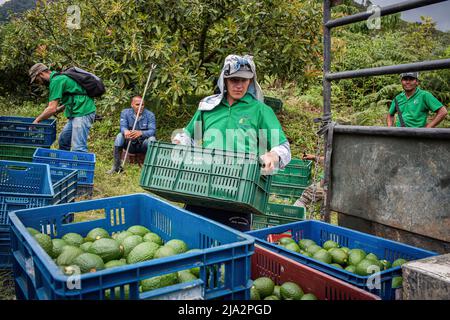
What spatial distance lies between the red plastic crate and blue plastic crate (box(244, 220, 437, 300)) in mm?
99

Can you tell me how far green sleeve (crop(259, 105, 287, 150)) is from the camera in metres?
2.89

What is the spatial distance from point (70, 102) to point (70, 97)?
2.8 inches

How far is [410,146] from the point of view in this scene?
113 inches

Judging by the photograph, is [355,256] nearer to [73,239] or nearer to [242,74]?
[242,74]

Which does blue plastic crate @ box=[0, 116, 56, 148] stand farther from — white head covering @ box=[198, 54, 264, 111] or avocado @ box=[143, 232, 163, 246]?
avocado @ box=[143, 232, 163, 246]

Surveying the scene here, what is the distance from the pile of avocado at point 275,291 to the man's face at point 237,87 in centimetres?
129

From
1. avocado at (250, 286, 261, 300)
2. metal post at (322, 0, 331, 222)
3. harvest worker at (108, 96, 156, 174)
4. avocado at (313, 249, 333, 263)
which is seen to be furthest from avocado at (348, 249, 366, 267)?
harvest worker at (108, 96, 156, 174)

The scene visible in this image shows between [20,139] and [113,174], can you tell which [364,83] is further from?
[20,139]

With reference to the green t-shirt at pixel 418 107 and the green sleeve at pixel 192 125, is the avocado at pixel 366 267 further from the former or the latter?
the green t-shirt at pixel 418 107

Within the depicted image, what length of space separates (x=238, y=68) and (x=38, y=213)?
60.0 inches

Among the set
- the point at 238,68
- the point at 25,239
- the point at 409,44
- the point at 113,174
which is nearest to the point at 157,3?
the point at 113,174

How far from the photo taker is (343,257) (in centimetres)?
258

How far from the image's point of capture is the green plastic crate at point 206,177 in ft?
8.07
